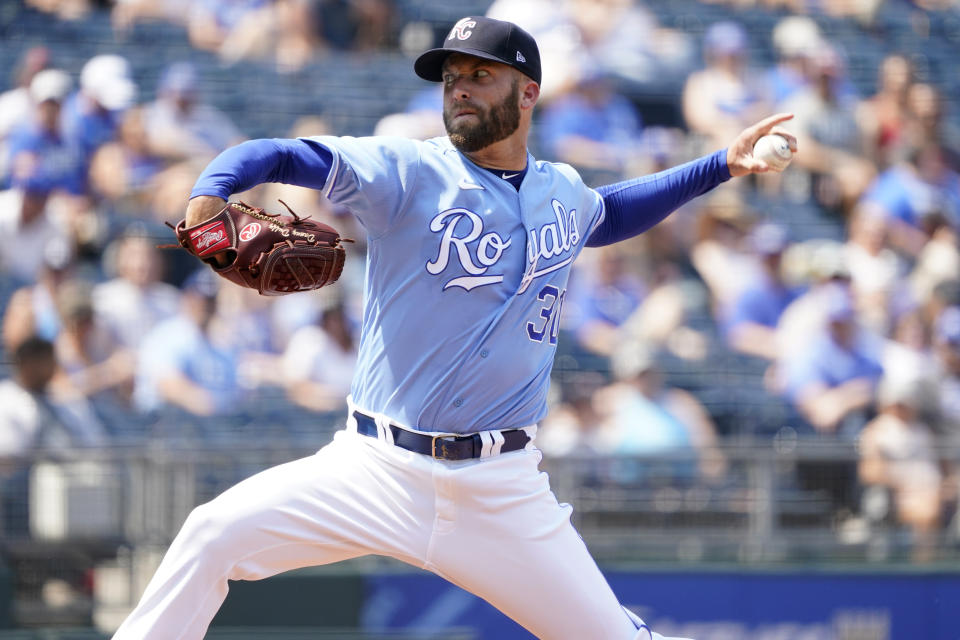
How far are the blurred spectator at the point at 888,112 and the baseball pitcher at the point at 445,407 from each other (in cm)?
626

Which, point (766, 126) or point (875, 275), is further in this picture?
point (875, 275)

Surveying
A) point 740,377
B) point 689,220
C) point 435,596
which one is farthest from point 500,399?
point 689,220

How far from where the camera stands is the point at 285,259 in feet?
11.5

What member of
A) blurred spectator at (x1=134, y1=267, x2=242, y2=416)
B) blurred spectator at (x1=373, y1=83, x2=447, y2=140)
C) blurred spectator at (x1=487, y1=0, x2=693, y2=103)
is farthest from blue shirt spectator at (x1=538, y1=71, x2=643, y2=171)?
blurred spectator at (x1=134, y1=267, x2=242, y2=416)

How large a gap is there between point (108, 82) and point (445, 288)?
216 inches

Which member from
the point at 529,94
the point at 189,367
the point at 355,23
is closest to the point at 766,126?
the point at 529,94

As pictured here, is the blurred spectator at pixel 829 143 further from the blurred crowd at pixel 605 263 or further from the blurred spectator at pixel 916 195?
the blurred spectator at pixel 916 195

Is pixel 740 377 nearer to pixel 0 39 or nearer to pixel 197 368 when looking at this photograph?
pixel 197 368

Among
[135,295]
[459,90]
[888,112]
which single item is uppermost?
[888,112]

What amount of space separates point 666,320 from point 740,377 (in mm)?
542

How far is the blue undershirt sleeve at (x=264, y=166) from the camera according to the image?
3336 mm

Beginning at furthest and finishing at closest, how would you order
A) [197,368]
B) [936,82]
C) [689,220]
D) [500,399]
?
[936,82], [689,220], [197,368], [500,399]

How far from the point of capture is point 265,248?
3.49 metres

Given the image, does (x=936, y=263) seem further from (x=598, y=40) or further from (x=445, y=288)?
(x=445, y=288)
